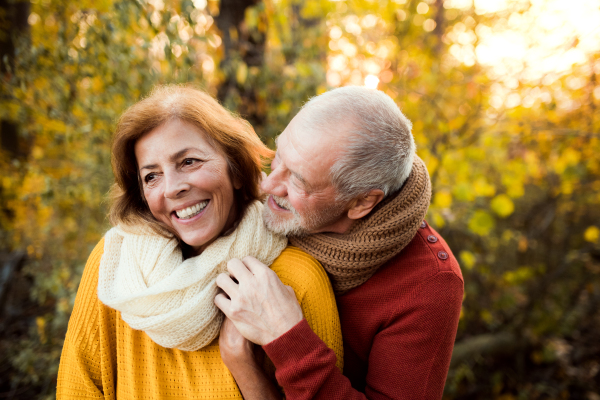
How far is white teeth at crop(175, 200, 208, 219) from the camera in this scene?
1.53 meters

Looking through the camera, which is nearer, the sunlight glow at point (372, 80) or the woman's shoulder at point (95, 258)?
the woman's shoulder at point (95, 258)

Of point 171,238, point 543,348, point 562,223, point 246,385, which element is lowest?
point 543,348

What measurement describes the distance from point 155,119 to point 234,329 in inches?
36.5

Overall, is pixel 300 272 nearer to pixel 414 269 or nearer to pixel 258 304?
pixel 258 304

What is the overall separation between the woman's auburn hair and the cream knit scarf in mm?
120

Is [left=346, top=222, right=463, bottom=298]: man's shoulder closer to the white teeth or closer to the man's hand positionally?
the man's hand

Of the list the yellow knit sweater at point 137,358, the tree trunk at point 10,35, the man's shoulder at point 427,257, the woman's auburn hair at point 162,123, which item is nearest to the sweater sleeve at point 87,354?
the yellow knit sweater at point 137,358

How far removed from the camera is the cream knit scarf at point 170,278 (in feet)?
4.34

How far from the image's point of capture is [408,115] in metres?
3.48

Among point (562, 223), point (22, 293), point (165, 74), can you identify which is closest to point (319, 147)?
point (165, 74)

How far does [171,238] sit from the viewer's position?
62.5 inches

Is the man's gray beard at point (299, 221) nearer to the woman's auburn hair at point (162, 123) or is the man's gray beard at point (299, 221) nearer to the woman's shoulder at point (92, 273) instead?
the woman's auburn hair at point (162, 123)

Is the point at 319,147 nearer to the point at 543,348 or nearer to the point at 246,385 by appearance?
the point at 246,385

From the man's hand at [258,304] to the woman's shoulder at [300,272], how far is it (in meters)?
0.08
